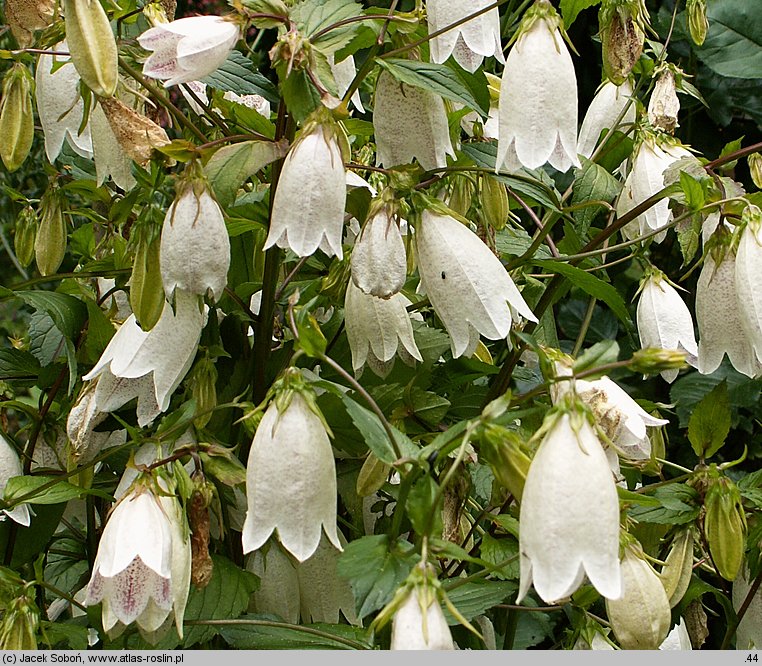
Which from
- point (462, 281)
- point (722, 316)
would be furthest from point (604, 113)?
point (462, 281)

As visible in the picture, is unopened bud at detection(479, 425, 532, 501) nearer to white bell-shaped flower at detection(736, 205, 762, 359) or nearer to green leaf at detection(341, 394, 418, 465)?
green leaf at detection(341, 394, 418, 465)

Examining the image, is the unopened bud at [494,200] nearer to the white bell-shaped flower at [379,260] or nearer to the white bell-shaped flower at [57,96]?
the white bell-shaped flower at [379,260]

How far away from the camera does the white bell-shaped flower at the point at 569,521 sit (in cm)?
57

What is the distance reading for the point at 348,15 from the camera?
2.48 ft

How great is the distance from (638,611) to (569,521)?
0.59ft

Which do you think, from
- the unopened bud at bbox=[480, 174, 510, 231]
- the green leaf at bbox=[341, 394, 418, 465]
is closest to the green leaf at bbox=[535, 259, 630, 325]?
the unopened bud at bbox=[480, 174, 510, 231]

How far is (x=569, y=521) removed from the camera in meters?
0.57

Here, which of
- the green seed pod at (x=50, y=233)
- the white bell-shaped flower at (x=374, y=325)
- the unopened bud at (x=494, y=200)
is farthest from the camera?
the green seed pod at (x=50, y=233)

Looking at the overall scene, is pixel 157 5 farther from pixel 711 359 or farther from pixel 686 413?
pixel 686 413

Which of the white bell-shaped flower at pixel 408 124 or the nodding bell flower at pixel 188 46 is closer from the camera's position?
the nodding bell flower at pixel 188 46

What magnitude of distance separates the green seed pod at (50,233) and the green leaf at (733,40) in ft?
4.78

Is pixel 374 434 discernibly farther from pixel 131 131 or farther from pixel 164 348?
pixel 131 131

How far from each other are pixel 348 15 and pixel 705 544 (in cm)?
59

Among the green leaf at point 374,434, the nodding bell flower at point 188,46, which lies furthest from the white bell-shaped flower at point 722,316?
the nodding bell flower at point 188,46
